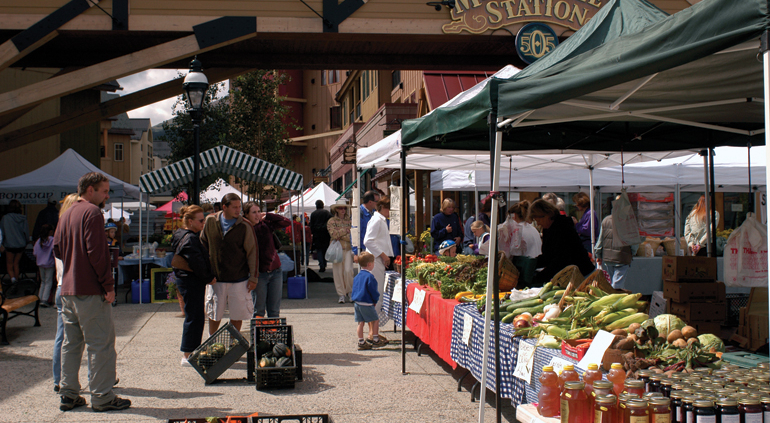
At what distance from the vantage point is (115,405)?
17.4ft

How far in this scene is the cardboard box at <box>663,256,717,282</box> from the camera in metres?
7.12

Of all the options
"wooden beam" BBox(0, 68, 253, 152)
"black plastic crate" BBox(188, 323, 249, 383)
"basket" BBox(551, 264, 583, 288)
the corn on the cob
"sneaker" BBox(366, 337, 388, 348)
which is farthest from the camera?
"wooden beam" BBox(0, 68, 253, 152)

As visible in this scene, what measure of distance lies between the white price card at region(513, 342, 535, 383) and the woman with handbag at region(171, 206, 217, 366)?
3443 mm

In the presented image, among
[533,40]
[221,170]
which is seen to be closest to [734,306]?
[533,40]

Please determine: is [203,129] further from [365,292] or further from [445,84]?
[365,292]

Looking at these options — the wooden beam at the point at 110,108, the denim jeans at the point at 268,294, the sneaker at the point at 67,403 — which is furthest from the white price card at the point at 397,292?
the wooden beam at the point at 110,108

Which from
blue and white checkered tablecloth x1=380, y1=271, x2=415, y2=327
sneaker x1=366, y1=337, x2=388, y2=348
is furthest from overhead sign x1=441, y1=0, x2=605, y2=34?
sneaker x1=366, y1=337, x2=388, y2=348

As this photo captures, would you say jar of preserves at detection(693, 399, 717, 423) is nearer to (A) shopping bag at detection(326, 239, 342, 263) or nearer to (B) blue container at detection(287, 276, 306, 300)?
(A) shopping bag at detection(326, 239, 342, 263)

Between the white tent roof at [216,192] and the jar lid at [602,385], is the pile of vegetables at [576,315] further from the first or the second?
the white tent roof at [216,192]

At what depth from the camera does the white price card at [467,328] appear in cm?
540

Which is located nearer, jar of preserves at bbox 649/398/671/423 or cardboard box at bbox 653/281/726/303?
jar of preserves at bbox 649/398/671/423

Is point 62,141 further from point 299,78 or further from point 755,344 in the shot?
point 299,78

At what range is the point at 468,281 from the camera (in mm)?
6613

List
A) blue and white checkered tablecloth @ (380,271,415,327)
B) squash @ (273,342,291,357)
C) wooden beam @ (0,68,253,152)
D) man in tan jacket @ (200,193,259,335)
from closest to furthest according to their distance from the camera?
1. squash @ (273,342,291,357)
2. man in tan jacket @ (200,193,259,335)
3. blue and white checkered tablecloth @ (380,271,415,327)
4. wooden beam @ (0,68,253,152)
